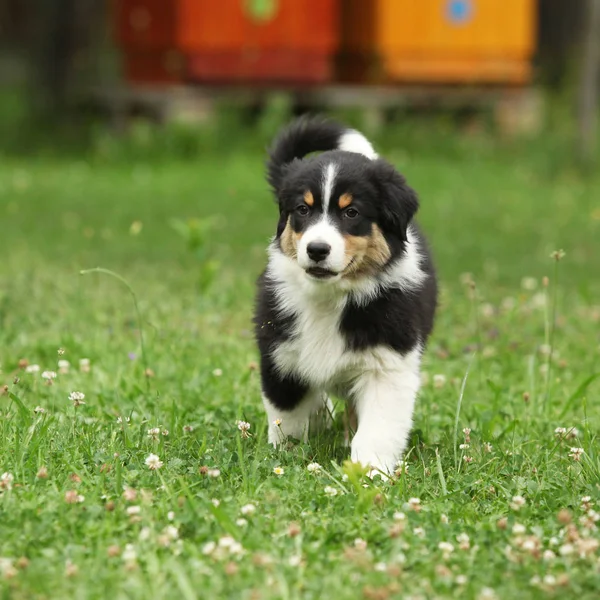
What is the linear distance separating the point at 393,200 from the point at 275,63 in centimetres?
1051

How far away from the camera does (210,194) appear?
1076 centimetres

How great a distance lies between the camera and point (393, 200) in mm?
3959

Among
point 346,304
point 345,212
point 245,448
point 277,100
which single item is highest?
point 345,212

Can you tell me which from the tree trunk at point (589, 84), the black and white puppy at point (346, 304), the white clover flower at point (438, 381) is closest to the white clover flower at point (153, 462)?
the black and white puppy at point (346, 304)

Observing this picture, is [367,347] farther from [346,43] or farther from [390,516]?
[346,43]

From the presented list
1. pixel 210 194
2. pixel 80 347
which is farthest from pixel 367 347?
pixel 210 194

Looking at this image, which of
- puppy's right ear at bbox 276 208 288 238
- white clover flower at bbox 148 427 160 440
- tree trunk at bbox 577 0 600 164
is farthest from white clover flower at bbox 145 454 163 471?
tree trunk at bbox 577 0 600 164

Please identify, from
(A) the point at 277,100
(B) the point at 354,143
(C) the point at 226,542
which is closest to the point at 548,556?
(C) the point at 226,542

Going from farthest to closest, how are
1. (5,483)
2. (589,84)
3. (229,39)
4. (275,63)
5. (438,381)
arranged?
(275,63), (229,39), (589,84), (438,381), (5,483)

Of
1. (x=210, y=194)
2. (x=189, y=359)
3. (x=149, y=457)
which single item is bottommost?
(x=210, y=194)

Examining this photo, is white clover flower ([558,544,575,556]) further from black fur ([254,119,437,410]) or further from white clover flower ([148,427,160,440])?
white clover flower ([148,427,160,440])

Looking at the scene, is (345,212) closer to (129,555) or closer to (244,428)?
(244,428)

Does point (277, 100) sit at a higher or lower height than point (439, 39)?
lower

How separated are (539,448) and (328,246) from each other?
1056 millimetres
